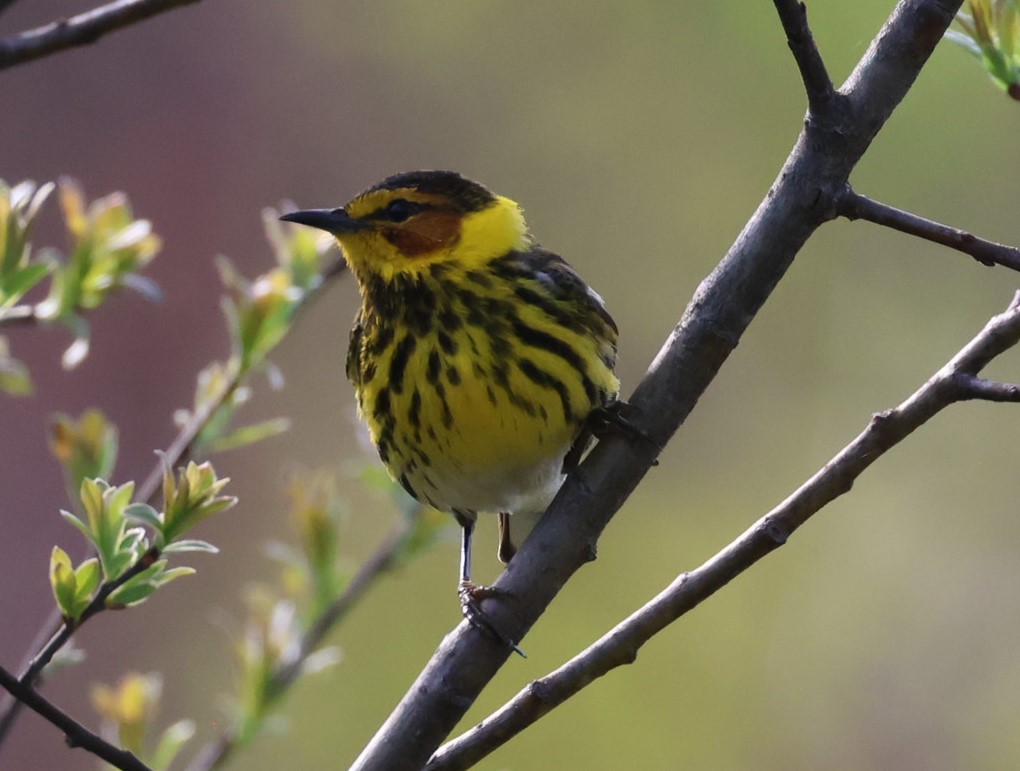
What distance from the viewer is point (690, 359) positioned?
5.62ft

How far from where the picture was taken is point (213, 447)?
1943mm

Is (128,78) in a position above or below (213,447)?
above

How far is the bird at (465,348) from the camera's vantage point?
2.22 metres

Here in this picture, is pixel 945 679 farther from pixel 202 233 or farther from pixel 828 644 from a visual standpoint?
pixel 202 233

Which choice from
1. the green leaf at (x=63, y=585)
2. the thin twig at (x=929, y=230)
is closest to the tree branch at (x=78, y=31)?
the green leaf at (x=63, y=585)

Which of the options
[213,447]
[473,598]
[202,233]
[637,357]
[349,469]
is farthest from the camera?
[637,357]

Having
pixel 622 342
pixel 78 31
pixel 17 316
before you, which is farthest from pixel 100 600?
pixel 622 342

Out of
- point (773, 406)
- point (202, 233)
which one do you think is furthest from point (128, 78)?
point (773, 406)

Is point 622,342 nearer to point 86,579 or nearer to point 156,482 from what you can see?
point 156,482

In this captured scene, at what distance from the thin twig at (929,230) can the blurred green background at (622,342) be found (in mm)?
2527

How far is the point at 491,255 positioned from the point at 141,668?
2.07 metres

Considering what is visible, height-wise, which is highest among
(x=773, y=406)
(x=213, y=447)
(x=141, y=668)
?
(x=773, y=406)

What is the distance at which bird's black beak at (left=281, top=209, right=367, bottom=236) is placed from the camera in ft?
7.37

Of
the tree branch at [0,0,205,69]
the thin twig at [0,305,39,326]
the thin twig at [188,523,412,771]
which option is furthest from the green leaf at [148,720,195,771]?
the tree branch at [0,0,205,69]
